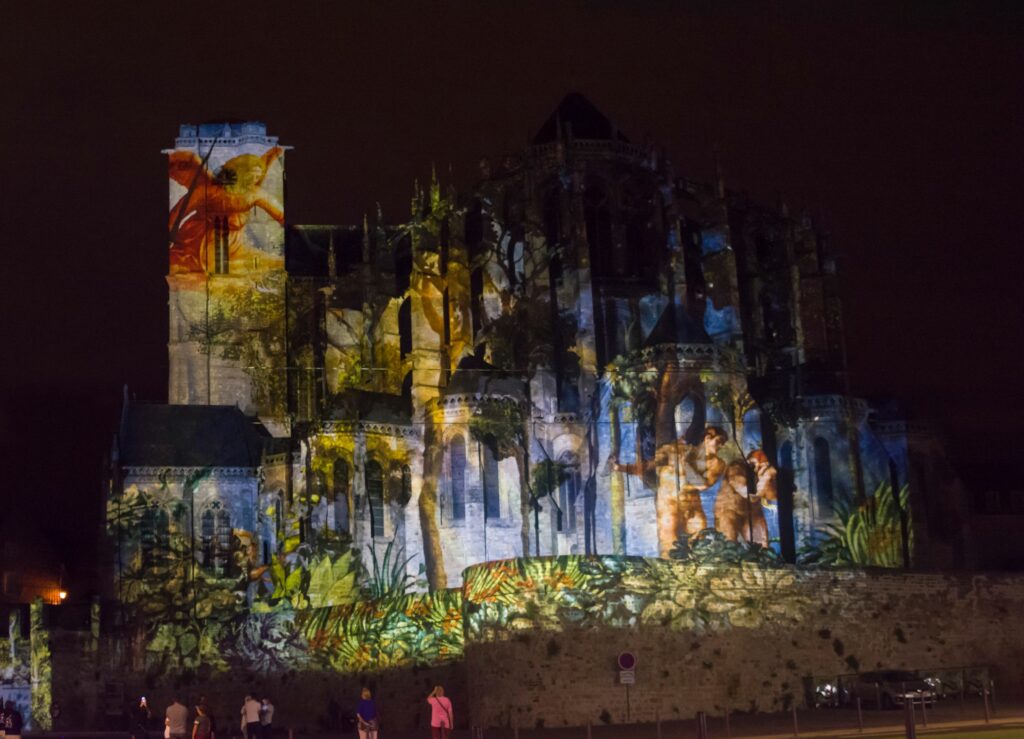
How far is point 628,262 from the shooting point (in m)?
74.7

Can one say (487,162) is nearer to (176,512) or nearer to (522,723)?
(176,512)

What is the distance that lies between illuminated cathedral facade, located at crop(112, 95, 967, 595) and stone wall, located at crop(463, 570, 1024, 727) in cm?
1133

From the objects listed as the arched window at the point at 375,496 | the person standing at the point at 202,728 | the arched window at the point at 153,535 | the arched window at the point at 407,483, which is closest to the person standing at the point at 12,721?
the person standing at the point at 202,728

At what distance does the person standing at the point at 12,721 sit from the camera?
39450 millimetres

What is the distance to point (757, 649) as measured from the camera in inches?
1966

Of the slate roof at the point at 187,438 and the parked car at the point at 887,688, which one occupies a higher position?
the slate roof at the point at 187,438

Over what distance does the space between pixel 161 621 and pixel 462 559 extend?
10.7 meters

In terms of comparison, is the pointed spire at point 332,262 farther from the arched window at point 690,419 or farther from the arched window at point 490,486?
the arched window at point 690,419

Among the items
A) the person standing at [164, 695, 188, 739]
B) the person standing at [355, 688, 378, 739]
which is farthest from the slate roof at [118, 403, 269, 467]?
the person standing at [355, 688, 378, 739]

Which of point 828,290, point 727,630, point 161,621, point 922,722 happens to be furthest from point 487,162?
point 922,722

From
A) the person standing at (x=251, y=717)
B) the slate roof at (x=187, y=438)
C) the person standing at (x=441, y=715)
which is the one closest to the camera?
the person standing at (x=441, y=715)

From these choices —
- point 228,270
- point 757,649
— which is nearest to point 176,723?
point 757,649

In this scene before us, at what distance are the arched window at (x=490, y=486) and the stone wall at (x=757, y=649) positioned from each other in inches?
647

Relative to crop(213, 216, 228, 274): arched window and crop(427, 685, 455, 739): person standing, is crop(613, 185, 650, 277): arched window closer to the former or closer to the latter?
crop(213, 216, 228, 274): arched window
